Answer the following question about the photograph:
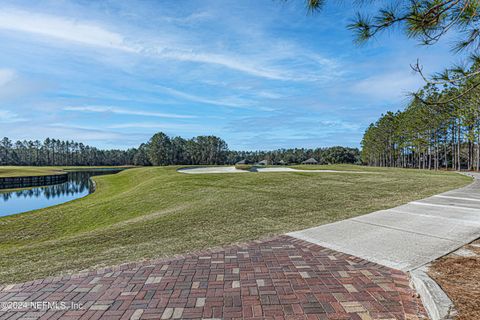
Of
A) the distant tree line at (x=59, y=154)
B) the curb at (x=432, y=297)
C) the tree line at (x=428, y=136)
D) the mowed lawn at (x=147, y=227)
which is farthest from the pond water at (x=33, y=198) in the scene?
the distant tree line at (x=59, y=154)

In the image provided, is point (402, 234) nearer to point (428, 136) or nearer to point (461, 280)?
point (461, 280)

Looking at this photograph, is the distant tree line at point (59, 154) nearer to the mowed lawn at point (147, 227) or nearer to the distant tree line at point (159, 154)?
the distant tree line at point (159, 154)

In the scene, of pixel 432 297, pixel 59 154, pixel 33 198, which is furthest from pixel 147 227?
pixel 59 154

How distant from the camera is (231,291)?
7.79ft

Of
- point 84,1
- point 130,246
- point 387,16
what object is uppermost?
point 84,1

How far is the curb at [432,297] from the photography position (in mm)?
1888

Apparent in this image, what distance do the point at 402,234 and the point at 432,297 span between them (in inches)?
83.9

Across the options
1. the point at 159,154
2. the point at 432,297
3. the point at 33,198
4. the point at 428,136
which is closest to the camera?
the point at 432,297

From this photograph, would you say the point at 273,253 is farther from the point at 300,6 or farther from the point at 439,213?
the point at 439,213

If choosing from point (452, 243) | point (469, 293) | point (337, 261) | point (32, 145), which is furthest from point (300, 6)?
point (32, 145)

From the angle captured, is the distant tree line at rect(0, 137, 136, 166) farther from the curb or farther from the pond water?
the curb

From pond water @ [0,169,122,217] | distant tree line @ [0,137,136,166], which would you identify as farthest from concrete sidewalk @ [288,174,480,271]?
distant tree line @ [0,137,136,166]

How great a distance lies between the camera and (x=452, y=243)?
3.53 metres

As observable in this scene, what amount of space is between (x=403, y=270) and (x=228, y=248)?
6.99 ft
